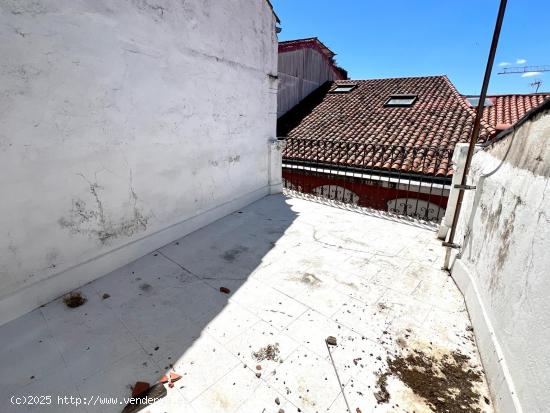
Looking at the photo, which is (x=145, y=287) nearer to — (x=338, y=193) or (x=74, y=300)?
(x=74, y=300)

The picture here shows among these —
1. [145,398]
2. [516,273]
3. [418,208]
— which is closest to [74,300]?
[145,398]

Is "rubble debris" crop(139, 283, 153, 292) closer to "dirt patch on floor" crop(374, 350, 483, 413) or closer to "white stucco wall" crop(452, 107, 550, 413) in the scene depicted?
"dirt patch on floor" crop(374, 350, 483, 413)

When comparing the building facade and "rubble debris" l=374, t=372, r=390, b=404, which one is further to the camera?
the building facade

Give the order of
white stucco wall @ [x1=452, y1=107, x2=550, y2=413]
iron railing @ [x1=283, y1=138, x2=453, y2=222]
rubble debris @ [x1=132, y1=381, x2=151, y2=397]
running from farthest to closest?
iron railing @ [x1=283, y1=138, x2=453, y2=222], rubble debris @ [x1=132, y1=381, x2=151, y2=397], white stucco wall @ [x1=452, y1=107, x2=550, y2=413]

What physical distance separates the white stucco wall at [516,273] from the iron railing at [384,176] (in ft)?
18.2

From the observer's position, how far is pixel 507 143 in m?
2.88

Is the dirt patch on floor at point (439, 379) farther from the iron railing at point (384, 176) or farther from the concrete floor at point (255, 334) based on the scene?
the iron railing at point (384, 176)

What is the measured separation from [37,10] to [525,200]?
539 cm

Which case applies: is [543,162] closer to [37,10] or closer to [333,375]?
[333,375]

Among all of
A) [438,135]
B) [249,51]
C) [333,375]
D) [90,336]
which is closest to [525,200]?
[333,375]

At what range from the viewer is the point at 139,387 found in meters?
2.39

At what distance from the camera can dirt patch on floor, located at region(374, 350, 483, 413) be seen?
2293 mm

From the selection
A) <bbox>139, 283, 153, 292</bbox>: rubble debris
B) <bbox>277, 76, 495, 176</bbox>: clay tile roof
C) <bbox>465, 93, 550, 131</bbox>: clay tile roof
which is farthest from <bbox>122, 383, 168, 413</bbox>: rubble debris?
<bbox>465, 93, 550, 131</bbox>: clay tile roof

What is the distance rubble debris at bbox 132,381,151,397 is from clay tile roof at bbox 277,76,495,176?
323 inches
